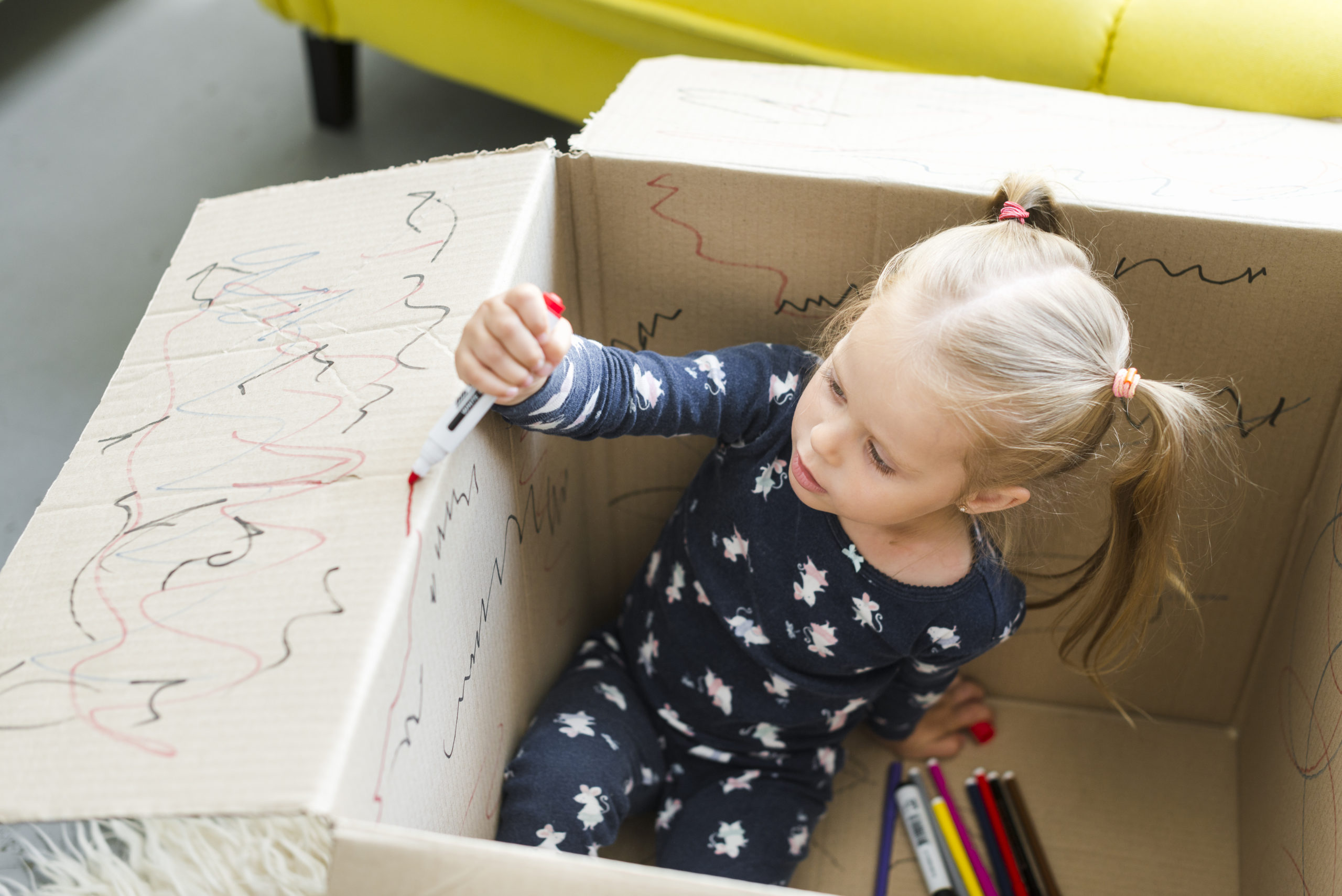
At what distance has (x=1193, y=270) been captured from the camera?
60 cm

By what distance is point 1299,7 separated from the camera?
0.81 meters

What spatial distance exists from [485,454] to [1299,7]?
2.37 ft

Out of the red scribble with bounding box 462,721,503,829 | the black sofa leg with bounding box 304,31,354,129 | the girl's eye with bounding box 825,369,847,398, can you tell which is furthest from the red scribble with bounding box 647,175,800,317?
the black sofa leg with bounding box 304,31,354,129

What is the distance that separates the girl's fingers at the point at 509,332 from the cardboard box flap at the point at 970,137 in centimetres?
19

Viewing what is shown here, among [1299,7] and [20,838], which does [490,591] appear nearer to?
[20,838]

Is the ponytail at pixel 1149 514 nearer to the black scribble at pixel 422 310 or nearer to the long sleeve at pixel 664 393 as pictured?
the long sleeve at pixel 664 393

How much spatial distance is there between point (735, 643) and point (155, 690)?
1.26ft

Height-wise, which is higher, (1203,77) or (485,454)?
(1203,77)

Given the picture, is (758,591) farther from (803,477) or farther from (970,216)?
(970,216)

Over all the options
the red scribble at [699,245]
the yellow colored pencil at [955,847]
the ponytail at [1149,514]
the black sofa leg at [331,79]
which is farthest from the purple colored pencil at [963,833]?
the black sofa leg at [331,79]

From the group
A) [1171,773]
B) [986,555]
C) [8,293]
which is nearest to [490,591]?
[986,555]

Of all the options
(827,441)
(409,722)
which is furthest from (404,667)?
(827,441)

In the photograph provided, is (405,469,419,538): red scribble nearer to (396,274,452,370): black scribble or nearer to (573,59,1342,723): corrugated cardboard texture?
→ (396,274,452,370): black scribble

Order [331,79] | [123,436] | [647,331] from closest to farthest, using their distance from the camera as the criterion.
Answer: [123,436]
[647,331]
[331,79]
